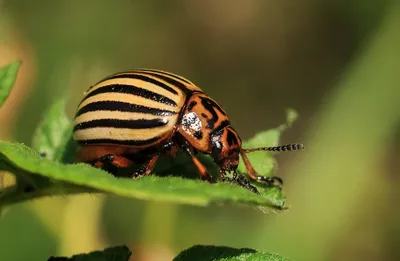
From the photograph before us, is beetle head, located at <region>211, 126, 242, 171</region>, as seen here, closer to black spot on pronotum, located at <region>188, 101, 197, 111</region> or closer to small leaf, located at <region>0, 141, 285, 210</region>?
black spot on pronotum, located at <region>188, 101, 197, 111</region>

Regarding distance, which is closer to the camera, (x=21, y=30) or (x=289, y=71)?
(x=21, y=30)

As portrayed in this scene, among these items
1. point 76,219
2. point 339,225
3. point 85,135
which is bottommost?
point 339,225

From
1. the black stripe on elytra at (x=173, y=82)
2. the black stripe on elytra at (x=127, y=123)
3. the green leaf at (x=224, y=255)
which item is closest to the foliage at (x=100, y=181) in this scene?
the green leaf at (x=224, y=255)

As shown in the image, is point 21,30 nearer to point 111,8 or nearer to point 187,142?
point 111,8

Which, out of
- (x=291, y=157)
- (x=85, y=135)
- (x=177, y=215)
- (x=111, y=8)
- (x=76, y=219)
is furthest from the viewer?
(x=111, y=8)

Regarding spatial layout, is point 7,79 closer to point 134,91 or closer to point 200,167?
point 134,91

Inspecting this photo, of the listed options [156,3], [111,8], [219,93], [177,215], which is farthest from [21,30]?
[177,215]

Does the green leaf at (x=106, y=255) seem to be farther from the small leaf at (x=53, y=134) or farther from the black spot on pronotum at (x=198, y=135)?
the black spot on pronotum at (x=198, y=135)
